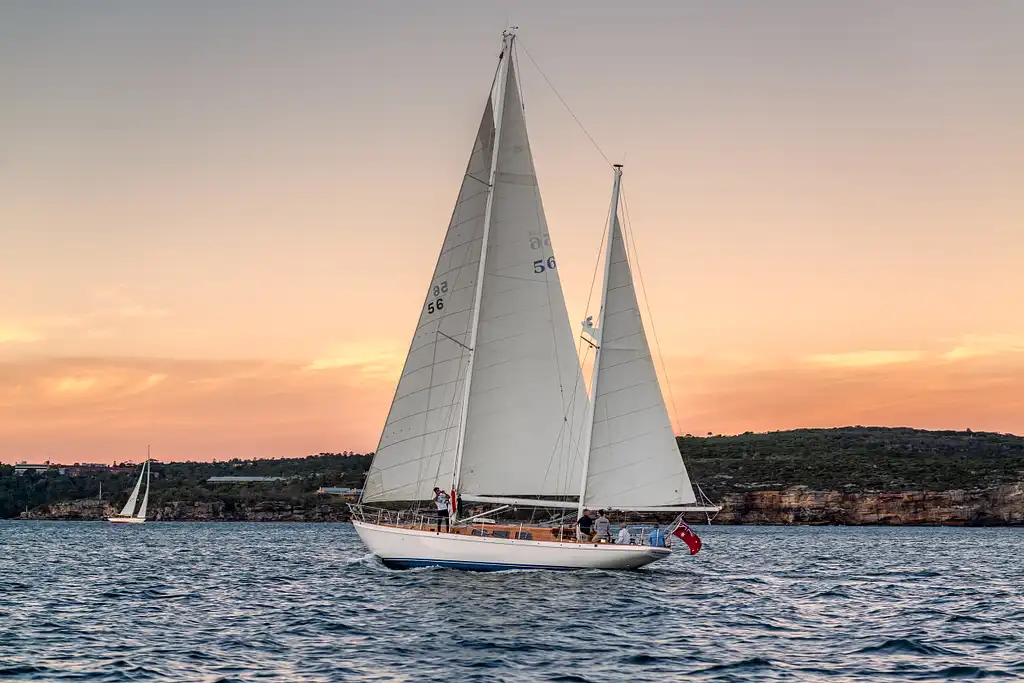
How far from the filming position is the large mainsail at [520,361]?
4241 centimetres

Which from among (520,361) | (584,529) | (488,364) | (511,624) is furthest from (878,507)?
(511,624)

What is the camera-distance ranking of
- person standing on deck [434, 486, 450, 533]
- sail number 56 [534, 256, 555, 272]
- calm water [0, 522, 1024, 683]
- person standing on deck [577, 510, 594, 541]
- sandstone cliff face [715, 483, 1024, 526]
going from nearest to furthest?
calm water [0, 522, 1024, 683] → person standing on deck [577, 510, 594, 541] → person standing on deck [434, 486, 450, 533] → sail number 56 [534, 256, 555, 272] → sandstone cliff face [715, 483, 1024, 526]

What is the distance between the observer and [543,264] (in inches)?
1699

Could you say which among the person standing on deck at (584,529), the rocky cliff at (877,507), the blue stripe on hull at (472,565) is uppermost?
the rocky cliff at (877,507)

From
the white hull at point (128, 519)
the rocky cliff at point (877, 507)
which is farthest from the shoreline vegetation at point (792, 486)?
the white hull at point (128, 519)

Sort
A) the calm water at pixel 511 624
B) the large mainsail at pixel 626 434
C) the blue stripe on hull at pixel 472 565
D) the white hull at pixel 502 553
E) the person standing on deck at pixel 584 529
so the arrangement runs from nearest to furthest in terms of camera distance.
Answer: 1. the calm water at pixel 511 624
2. the white hull at pixel 502 553
3. the blue stripe on hull at pixel 472 565
4. the person standing on deck at pixel 584 529
5. the large mainsail at pixel 626 434

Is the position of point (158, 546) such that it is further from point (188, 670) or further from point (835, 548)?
point (188, 670)

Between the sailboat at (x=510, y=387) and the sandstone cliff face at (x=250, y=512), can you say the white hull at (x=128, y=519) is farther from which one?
the sailboat at (x=510, y=387)

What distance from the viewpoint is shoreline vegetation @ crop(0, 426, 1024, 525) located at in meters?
125

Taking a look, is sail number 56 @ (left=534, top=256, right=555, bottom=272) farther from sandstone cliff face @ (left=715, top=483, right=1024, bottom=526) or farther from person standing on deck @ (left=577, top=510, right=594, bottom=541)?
sandstone cliff face @ (left=715, top=483, right=1024, bottom=526)

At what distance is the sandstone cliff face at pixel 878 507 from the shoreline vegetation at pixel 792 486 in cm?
11

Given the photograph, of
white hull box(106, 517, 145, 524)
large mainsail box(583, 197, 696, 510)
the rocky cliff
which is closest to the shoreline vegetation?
the rocky cliff

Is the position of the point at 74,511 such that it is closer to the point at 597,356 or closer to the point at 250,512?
the point at 250,512

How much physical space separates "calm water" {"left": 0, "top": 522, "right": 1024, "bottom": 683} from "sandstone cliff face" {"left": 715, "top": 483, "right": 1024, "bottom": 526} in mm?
75213
